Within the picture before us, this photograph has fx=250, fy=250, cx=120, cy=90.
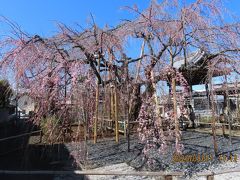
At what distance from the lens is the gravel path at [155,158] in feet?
16.1

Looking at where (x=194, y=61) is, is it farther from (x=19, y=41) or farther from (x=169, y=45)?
(x=19, y=41)

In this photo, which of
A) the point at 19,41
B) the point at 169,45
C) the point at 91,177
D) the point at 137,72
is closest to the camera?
the point at 91,177

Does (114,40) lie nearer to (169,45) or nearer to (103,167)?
(169,45)

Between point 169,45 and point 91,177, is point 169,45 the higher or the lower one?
the higher one

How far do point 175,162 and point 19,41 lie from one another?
13.3 ft

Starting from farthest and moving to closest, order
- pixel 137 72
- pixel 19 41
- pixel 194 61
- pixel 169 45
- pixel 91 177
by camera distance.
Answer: pixel 194 61, pixel 137 72, pixel 169 45, pixel 19 41, pixel 91 177

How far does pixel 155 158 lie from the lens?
547 cm

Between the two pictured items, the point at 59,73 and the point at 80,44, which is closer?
the point at 59,73

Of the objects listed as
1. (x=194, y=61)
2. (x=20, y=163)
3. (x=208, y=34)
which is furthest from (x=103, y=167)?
(x=194, y=61)

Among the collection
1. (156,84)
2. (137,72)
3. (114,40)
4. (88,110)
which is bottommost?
(88,110)

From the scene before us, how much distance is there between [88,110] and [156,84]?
1874 mm

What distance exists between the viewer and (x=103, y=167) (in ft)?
17.0

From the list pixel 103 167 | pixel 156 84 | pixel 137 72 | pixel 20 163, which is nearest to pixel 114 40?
pixel 156 84

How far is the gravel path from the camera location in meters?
4.91
